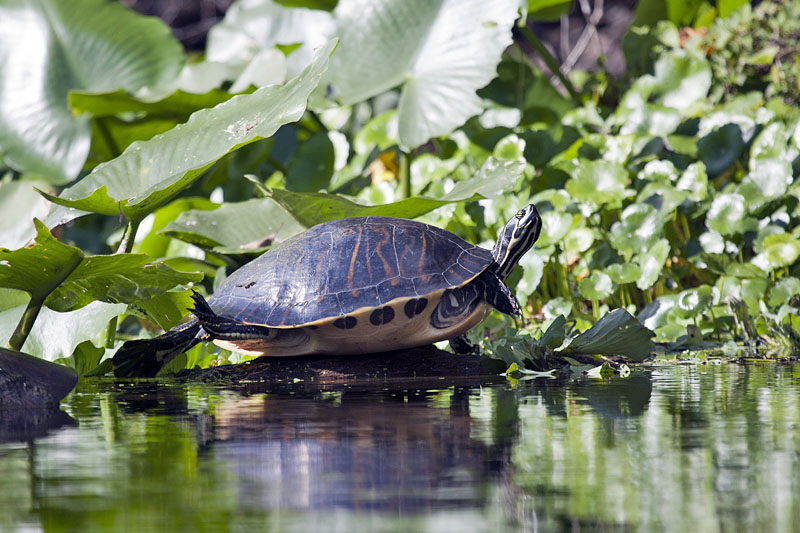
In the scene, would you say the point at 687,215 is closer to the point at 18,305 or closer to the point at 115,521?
the point at 18,305

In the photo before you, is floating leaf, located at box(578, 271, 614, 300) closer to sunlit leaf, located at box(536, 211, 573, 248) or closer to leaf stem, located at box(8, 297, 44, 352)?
sunlit leaf, located at box(536, 211, 573, 248)

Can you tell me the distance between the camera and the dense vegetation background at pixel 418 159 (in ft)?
8.57

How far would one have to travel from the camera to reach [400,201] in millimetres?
3127

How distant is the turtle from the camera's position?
2559 mm

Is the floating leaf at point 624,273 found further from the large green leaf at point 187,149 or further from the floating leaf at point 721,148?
the large green leaf at point 187,149

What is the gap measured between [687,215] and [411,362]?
5.44 feet

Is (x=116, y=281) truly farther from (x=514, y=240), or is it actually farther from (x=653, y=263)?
(x=653, y=263)

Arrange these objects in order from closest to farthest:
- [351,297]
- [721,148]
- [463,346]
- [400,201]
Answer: [351,297] → [463,346] → [400,201] → [721,148]

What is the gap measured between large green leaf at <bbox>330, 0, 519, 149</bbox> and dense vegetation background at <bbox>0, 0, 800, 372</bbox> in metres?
0.01

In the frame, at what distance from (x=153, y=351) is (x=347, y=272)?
2.05 ft

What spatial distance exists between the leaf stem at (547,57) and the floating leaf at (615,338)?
255cm

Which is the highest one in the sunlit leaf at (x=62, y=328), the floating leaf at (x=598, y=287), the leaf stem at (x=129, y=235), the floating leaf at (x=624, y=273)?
the leaf stem at (x=129, y=235)

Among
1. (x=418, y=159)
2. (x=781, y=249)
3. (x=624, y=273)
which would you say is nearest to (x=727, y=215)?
(x=781, y=249)

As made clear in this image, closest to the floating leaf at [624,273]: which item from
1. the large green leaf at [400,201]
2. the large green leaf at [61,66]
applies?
the large green leaf at [400,201]
